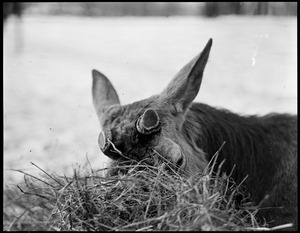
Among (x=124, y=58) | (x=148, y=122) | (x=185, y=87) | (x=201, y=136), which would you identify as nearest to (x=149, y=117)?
(x=148, y=122)

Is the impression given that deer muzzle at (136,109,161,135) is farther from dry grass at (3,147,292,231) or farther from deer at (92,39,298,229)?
dry grass at (3,147,292,231)

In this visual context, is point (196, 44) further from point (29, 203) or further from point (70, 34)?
point (29, 203)

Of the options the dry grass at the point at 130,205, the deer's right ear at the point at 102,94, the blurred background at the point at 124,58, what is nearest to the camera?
the dry grass at the point at 130,205

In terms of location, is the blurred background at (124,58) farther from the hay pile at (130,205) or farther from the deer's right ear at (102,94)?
the hay pile at (130,205)

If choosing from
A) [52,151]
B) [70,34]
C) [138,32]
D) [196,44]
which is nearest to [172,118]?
[52,151]

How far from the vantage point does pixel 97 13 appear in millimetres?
11758

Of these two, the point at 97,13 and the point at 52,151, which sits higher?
the point at 97,13

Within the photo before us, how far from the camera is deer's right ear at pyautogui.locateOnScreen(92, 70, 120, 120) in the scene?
14.8 ft

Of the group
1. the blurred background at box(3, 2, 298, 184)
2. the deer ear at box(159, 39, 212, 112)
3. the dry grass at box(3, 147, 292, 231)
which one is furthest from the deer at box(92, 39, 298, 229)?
the blurred background at box(3, 2, 298, 184)

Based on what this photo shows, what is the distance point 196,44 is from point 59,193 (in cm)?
736

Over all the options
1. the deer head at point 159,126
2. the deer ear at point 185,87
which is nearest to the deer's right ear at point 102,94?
the deer head at point 159,126

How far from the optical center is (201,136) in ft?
13.7

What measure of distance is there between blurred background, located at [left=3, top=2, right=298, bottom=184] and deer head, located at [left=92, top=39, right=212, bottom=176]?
2.57 metres

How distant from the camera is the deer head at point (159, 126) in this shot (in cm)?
347
